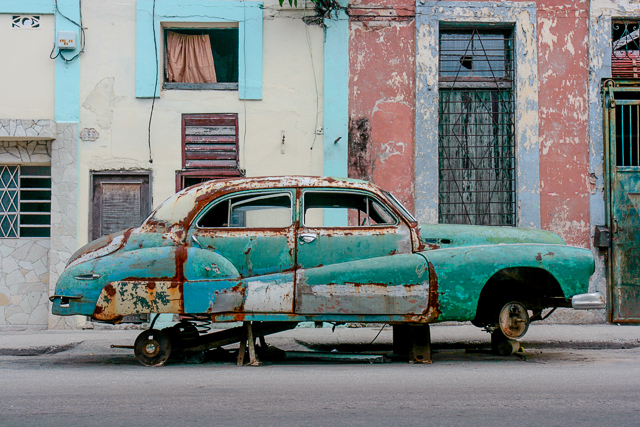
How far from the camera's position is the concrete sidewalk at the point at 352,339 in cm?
757

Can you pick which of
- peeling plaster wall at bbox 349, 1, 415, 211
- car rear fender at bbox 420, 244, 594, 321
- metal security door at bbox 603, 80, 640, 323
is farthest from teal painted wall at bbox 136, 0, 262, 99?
metal security door at bbox 603, 80, 640, 323

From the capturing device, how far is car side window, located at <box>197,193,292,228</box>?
604cm

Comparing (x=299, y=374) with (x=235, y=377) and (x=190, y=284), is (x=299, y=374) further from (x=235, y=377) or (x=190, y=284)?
(x=190, y=284)

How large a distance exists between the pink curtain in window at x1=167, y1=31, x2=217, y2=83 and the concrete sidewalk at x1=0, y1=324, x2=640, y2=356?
14.0ft

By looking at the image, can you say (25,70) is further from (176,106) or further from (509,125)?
(509,125)

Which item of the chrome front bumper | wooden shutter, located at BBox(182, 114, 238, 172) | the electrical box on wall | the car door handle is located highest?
the electrical box on wall

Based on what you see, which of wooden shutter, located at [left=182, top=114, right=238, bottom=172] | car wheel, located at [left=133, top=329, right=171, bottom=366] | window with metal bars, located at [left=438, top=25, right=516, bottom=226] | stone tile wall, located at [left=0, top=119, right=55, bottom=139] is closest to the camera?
car wheel, located at [left=133, top=329, right=171, bottom=366]

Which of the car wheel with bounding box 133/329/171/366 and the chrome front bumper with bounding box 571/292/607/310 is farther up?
the chrome front bumper with bounding box 571/292/607/310

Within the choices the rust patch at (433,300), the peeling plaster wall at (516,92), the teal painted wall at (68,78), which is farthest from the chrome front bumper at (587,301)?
the teal painted wall at (68,78)

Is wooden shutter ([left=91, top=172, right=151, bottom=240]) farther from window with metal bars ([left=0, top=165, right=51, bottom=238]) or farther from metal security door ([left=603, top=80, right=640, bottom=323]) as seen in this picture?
metal security door ([left=603, top=80, right=640, bottom=323])

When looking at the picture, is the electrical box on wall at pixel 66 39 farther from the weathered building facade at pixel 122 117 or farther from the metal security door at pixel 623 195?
the metal security door at pixel 623 195

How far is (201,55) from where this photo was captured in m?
10.3

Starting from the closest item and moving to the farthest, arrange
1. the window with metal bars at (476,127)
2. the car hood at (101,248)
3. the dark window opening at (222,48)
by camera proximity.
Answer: the car hood at (101,248)
the window with metal bars at (476,127)
the dark window opening at (222,48)

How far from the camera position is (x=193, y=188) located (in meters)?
6.24
